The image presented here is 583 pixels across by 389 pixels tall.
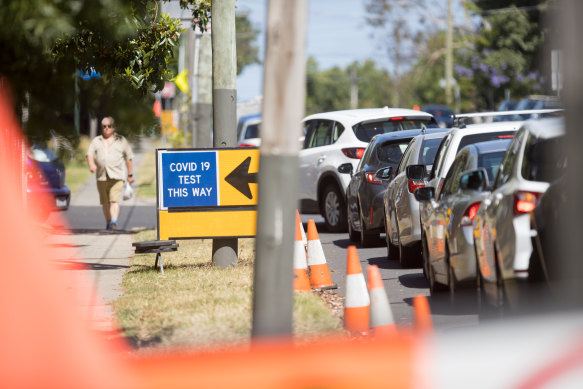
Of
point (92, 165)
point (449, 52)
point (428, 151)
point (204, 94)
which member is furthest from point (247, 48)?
point (428, 151)

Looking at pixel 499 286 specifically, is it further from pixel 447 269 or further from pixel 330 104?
pixel 330 104

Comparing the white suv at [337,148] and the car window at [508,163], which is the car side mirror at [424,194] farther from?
the white suv at [337,148]

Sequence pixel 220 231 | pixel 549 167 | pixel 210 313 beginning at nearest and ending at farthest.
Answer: pixel 549 167, pixel 210 313, pixel 220 231

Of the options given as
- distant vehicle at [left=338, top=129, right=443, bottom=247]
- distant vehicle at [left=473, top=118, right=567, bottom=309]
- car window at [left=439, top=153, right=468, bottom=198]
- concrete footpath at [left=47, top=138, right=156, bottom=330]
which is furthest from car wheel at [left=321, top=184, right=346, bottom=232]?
distant vehicle at [left=473, top=118, right=567, bottom=309]

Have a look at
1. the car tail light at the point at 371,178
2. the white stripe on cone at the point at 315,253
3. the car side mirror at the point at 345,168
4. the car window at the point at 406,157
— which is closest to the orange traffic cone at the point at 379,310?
the white stripe on cone at the point at 315,253

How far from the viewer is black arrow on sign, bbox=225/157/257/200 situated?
39.3 feet

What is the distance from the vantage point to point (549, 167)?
6594 mm

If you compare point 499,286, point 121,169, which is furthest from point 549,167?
point 121,169

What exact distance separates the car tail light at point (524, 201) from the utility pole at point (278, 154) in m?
2.02

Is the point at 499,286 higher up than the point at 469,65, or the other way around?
the point at 469,65

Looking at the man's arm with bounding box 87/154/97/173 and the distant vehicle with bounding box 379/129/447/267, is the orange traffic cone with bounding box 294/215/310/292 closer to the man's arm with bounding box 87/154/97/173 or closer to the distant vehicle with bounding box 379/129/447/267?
the distant vehicle with bounding box 379/129/447/267

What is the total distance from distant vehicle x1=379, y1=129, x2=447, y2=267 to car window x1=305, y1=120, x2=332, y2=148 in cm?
400

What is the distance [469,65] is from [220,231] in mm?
51331

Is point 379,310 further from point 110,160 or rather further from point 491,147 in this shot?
point 110,160
